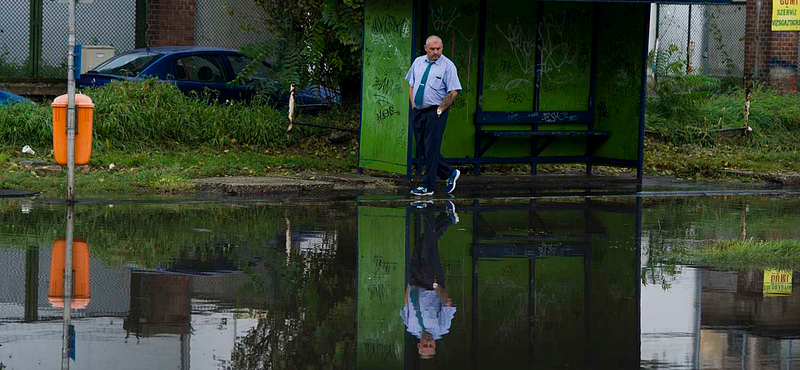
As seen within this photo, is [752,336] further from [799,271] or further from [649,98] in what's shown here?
[649,98]

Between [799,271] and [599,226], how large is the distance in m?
2.67

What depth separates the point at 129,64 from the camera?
1980cm

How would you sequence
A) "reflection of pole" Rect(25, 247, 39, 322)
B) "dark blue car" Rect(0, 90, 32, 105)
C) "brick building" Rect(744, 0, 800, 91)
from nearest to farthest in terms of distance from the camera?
"reflection of pole" Rect(25, 247, 39, 322) < "dark blue car" Rect(0, 90, 32, 105) < "brick building" Rect(744, 0, 800, 91)

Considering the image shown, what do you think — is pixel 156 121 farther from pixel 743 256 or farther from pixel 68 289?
pixel 743 256

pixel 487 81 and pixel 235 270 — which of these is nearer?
pixel 235 270

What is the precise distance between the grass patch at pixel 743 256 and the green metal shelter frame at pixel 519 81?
550cm

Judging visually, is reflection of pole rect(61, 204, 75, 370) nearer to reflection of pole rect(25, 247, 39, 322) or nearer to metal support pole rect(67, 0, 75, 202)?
reflection of pole rect(25, 247, 39, 322)

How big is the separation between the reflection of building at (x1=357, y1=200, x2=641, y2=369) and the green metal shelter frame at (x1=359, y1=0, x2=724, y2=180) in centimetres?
292

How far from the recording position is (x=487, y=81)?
16.6 m

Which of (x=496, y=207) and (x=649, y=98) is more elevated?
(x=649, y=98)

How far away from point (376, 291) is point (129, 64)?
12175mm

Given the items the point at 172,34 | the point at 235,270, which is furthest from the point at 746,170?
the point at 172,34

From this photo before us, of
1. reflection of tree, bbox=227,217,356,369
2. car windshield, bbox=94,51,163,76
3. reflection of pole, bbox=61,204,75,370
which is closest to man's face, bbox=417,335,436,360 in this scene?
reflection of tree, bbox=227,217,356,369

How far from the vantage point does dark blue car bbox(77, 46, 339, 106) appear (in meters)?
19.5
